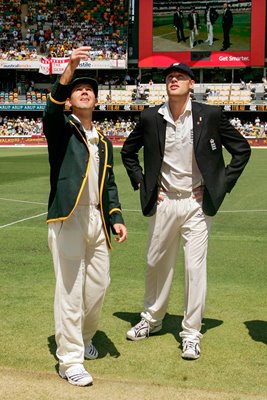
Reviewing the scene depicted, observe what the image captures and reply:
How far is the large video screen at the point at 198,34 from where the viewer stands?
51.8 metres

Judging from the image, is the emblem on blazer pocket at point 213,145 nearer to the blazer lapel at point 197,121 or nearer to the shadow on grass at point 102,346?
the blazer lapel at point 197,121

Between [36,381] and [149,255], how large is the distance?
1596 millimetres

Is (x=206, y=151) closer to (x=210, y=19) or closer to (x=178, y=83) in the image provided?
(x=178, y=83)

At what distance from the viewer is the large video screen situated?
51812 millimetres

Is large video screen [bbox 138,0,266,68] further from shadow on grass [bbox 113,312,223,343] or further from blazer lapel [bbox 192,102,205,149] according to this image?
blazer lapel [bbox 192,102,205,149]

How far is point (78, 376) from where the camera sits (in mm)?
4641

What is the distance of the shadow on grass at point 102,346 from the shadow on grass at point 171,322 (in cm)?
47

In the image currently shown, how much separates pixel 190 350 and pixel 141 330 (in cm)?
64

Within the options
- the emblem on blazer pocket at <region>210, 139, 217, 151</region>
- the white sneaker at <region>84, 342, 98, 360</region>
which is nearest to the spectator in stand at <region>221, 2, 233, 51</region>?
the emblem on blazer pocket at <region>210, 139, 217, 151</region>

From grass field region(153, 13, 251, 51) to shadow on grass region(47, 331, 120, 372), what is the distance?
48.9 metres

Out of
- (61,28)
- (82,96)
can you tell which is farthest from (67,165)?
(61,28)

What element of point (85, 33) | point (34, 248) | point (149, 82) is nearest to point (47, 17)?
point (85, 33)

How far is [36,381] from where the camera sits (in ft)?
15.3

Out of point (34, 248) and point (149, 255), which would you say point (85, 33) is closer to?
point (34, 248)
